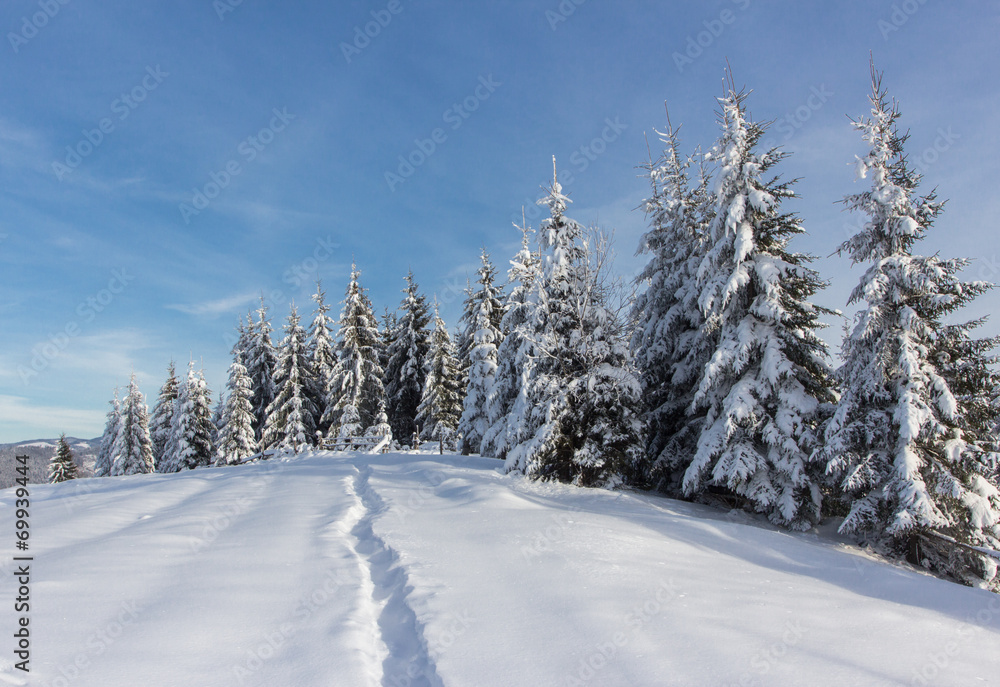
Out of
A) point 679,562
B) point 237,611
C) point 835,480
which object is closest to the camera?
point 237,611

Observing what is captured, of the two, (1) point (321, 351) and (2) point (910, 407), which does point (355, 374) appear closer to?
(1) point (321, 351)

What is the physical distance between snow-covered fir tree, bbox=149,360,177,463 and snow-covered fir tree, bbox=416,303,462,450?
23.0 metres

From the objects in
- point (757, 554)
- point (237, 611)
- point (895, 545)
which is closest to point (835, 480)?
point (895, 545)

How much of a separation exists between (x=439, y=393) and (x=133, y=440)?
83.9ft

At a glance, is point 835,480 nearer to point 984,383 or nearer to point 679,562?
point 984,383

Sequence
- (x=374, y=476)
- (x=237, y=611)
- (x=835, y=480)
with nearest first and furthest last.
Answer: (x=237, y=611)
(x=835, y=480)
(x=374, y=476)

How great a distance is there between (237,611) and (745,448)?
1180 centimetres

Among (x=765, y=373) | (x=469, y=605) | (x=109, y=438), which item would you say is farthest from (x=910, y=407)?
(x=109, y=438)

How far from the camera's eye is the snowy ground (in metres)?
4.40

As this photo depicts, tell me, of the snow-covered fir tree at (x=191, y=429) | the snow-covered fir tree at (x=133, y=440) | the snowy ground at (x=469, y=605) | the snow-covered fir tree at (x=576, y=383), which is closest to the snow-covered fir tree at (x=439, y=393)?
the snow-covered fir tree at (x=191, y=429)

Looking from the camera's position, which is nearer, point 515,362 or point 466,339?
point 515,362

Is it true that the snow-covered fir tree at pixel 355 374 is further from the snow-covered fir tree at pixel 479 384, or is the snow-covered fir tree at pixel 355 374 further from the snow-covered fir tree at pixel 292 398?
the snow-covered fir tree at pixel 479 384

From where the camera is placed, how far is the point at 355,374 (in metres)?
32.6

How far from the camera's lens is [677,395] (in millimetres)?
16938
